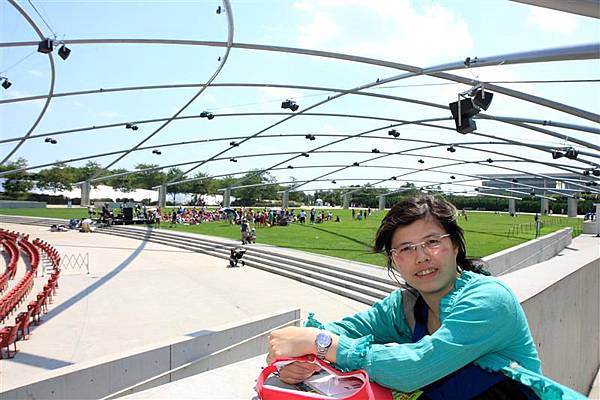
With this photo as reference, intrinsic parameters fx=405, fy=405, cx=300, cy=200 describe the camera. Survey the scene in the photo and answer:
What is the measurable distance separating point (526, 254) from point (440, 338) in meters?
22.8

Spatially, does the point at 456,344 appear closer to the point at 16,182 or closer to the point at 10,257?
the point at 10,257

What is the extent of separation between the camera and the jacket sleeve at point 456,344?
148cm

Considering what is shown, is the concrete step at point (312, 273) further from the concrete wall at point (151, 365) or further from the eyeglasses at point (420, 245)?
the eyeglasses at point (420, 245)

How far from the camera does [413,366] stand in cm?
149

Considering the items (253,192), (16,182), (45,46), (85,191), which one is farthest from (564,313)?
(253,192)

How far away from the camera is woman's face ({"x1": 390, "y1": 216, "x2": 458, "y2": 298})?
182 centimetres

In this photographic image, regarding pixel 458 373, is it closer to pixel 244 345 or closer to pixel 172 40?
pixel 244 345

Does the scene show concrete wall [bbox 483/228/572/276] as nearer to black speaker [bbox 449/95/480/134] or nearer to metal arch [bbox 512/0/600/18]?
black speaker [bbox 449/95/480/134]

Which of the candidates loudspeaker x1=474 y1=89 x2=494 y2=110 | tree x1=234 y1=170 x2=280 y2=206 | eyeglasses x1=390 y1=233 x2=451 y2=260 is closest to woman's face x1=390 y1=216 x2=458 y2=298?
eyeglasses x1=390 y1=233 x2=451 y2=260

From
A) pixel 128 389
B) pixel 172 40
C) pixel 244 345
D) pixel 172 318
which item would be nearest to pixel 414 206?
pixel 128 389

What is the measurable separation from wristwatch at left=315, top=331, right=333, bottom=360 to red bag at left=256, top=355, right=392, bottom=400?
0.04 meters

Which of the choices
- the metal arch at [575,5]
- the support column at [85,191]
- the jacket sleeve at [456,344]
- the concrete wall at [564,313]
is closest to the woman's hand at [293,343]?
the jacket sleeve at [456,344]

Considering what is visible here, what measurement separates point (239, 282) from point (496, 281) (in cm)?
1468

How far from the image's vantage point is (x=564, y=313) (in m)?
4.60
